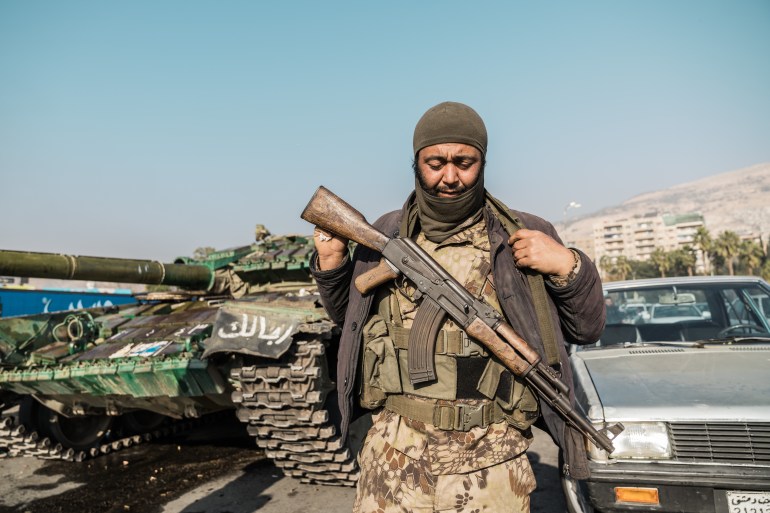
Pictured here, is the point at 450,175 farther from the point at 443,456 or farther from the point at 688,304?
the point at 688,304

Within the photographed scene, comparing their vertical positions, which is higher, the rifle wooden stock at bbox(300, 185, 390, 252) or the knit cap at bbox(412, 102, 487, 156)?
the knit cap at bbox(412, 102, 487, 156)

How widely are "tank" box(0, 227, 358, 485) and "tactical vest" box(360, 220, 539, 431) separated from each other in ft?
7.34

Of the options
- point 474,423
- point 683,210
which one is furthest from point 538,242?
point 683,210

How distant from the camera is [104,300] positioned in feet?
56.7

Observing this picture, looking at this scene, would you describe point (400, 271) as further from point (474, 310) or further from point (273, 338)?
point (273, 338)

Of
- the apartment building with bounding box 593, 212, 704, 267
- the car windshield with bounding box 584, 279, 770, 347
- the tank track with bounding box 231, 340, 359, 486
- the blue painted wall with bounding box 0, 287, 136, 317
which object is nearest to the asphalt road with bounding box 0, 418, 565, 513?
the tank track with bounding box 231, 340, 359, 486

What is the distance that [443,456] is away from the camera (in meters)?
2.03

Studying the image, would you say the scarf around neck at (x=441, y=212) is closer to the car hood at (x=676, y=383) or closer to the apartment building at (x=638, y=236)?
the car hood at (x=676, y=383)

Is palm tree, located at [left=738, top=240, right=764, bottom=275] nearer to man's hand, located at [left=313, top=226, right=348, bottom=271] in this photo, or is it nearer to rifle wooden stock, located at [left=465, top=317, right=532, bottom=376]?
rifle wooden stock, located at [left=465, top=317, right=532, bottom=376]

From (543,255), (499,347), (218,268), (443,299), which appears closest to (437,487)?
(499,347)

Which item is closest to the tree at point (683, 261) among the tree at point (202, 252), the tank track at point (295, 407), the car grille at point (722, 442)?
the tree at point (202, 252)

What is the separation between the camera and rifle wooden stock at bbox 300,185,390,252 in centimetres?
228

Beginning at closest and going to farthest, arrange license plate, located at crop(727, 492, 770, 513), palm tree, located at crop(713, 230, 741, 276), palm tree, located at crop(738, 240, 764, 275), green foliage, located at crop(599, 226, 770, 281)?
license plate, located at crop(727, 492, 770, 513) → palm tree, located at crop(738, 240, 764, 275) → green foliage, located at crop(599, 226, 770, 281) → palm tree, located at crop(713, 230, 741, 276)

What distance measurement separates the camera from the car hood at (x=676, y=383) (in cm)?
299
